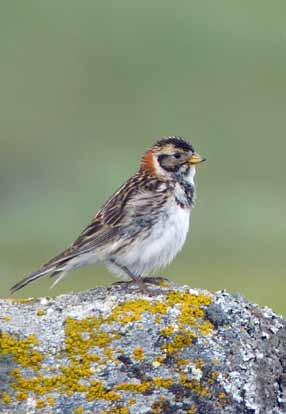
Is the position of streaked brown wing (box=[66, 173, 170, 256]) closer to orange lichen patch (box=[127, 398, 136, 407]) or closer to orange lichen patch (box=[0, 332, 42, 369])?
orange lichen patch (box=[0, 332, 42, 369])

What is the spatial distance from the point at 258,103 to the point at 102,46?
21.4 ft

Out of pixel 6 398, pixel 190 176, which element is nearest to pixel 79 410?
pixel 6 398

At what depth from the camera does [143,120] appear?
50625 mm

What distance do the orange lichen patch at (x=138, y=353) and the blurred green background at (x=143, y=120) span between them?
57.0ft

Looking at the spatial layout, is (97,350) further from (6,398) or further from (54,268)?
(54,268)

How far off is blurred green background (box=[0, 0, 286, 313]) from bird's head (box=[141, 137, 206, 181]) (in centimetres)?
1457

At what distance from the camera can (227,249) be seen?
36.6 m

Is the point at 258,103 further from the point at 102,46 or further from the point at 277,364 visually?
the point at 277,364

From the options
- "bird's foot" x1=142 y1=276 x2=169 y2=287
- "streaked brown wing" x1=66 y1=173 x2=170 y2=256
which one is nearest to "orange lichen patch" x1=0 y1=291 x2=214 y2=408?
"bird's foot" x1=142 y1=276 x2=169 y2=287

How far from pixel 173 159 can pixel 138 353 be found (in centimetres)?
318

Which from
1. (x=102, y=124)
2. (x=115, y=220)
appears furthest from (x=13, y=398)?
(x=102, y=124)

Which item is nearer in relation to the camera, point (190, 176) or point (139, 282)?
point (139, 282)

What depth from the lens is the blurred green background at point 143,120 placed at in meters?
36.2

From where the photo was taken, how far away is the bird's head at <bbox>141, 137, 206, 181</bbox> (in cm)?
1260
